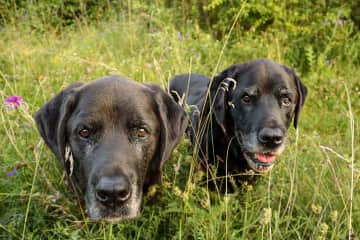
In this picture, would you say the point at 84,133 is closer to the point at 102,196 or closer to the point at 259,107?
the point at 102,196

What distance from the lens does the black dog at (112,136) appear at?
2.47 m

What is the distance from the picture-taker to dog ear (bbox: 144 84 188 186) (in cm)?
287

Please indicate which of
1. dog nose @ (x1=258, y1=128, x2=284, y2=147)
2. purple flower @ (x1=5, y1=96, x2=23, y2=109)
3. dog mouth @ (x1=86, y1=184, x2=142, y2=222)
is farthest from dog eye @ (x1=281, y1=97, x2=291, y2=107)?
purple flower @ (x1=5, y1=96, x2=23, y2=109)

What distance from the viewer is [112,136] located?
8.54 feet

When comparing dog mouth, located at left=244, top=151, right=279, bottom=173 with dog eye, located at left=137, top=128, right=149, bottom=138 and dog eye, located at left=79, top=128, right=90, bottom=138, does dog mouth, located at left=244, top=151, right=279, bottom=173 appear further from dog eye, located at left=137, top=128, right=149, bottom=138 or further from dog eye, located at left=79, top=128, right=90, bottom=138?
dog eye, located at left=79, top=128, right=90, bottom=138

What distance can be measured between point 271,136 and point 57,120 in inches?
64.6

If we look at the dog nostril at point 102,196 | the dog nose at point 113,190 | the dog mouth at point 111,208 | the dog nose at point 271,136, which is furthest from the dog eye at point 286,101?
the dog nostril at point 102,196

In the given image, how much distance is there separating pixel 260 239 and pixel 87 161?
4.13 feet

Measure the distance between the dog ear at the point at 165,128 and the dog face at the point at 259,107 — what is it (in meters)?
0.51

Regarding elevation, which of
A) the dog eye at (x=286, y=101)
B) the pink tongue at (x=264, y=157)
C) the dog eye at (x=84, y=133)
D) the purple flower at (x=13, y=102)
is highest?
the dog eye at (x=286, y=101)

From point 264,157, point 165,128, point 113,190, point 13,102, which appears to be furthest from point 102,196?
point 264,157

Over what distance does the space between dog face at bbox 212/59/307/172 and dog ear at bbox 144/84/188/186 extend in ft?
1.66

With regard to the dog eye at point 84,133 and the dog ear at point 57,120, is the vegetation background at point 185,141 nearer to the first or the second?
the dog ear at point 57,120

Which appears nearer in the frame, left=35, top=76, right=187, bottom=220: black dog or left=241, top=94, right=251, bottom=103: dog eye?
left=35, top=76, right=187, bottom=220: black dog
